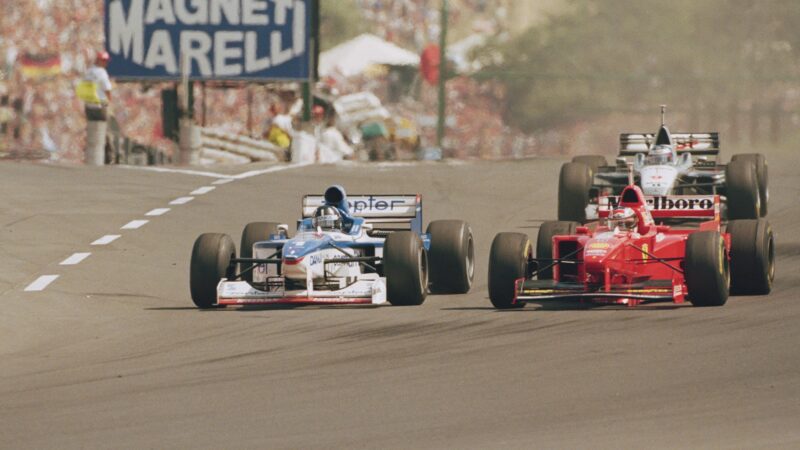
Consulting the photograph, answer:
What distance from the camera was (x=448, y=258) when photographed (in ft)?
62.2

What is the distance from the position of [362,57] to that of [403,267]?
36060 millimetres

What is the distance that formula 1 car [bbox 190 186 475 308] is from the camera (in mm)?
17500

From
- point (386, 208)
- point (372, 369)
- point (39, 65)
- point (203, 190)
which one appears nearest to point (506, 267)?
point (386, 208)

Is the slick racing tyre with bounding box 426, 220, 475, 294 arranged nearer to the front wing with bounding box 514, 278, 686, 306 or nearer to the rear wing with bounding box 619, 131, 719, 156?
the front wing with bounding box 514, 278, 686, 306

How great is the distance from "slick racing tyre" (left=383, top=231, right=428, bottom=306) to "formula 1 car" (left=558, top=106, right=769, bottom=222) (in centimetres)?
768

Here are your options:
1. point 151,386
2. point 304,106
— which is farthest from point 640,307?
point 304,106

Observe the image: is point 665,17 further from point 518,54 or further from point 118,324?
point 118,324

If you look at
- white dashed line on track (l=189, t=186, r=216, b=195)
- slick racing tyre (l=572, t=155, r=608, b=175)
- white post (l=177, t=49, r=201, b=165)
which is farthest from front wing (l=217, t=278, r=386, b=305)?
white post (l=177, t=49, r=201, b=165)

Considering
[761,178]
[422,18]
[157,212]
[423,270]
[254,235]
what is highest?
[422,18]

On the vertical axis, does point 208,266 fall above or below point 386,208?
below

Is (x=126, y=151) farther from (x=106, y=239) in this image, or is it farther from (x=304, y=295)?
(x=304, y=295)

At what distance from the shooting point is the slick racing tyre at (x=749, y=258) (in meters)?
17.7

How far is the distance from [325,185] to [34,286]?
503 inches

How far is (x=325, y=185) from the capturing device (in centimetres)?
3256
